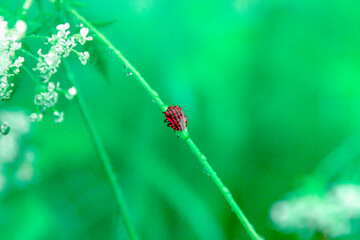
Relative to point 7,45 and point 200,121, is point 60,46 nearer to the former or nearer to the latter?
point 7,45

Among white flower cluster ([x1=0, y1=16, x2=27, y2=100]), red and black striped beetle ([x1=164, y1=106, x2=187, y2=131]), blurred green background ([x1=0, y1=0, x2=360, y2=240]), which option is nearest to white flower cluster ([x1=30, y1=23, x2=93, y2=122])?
white flower cluster ([x1=0, y1=16, x2=27, y2=100])

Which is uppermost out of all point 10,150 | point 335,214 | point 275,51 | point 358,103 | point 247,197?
point 275,51

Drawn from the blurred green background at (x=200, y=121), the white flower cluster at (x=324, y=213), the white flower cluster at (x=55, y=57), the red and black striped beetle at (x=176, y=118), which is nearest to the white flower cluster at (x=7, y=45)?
the white flower cluster at (x=55, y=57)

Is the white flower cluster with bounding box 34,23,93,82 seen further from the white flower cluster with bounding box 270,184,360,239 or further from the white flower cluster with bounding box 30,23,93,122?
the white flower cluster with bounding box 270,184,360,239

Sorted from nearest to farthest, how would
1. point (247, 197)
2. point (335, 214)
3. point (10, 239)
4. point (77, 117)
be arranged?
point (335, 214) < point (10, 239) < point (247, 197) < point (77, 117)

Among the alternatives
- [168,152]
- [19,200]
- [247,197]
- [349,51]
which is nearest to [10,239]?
[19,200]

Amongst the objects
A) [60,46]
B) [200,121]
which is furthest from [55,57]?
[200,121]

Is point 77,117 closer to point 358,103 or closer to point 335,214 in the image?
point 335,214
